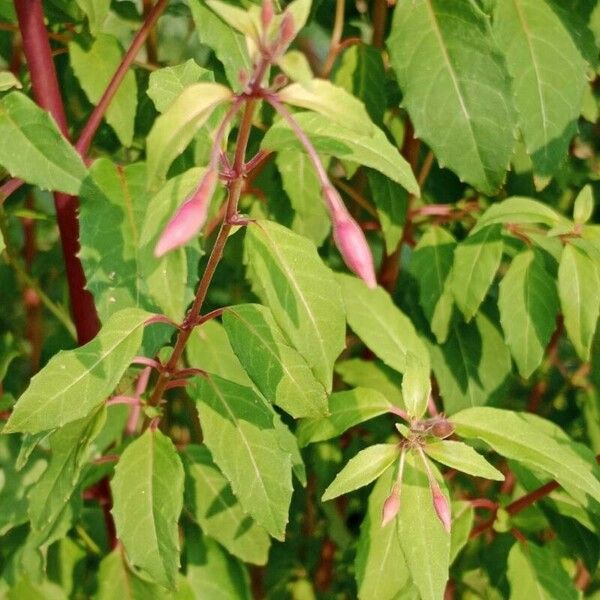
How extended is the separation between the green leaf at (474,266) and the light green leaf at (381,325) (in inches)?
3.3

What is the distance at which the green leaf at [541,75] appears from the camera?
3.23ft

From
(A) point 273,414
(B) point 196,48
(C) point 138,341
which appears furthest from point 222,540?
(B) point 196,48

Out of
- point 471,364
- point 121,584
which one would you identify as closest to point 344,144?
point 471,364

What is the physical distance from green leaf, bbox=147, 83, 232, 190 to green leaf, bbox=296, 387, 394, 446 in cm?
42

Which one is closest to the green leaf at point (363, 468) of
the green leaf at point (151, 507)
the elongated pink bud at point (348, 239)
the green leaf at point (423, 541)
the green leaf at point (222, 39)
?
the green leaf at point (423, 541)

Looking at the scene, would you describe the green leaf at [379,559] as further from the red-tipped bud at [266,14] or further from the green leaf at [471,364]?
the red-tipped bud at [266,14]

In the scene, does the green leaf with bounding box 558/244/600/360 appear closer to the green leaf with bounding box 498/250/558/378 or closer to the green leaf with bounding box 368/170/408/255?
the green leaf with bounding box 498/250/558/378

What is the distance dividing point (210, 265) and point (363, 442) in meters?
0.68

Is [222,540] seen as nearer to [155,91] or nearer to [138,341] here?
[138,341]

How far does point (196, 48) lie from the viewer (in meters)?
1.82

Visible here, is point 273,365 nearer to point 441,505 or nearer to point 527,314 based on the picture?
point 441,505

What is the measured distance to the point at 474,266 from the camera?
1043 millimetres

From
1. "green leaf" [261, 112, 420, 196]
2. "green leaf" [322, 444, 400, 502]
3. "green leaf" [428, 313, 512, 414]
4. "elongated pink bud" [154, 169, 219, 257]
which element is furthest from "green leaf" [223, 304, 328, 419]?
"green leaf" [428, 313, 512, 414]

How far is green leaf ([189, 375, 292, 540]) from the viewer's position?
0.85 m
